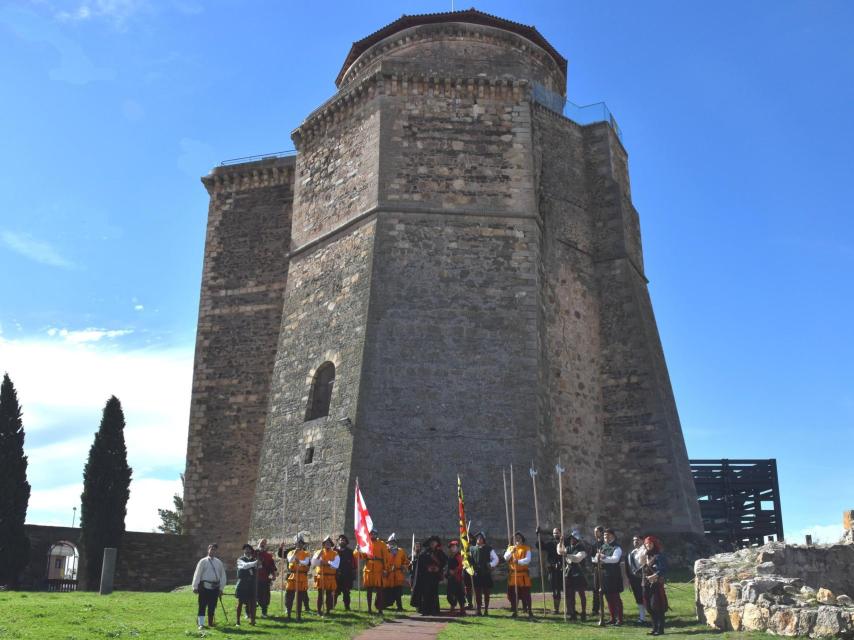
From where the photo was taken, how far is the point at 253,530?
18.6 metres

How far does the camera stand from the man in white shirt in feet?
37.0

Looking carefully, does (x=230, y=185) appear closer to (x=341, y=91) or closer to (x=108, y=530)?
(x=341, y=91)

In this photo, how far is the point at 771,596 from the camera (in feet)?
31.4

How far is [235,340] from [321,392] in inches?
210

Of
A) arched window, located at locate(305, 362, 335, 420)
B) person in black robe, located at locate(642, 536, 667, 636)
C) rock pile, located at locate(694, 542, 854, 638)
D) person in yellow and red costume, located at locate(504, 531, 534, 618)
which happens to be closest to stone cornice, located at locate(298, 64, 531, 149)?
arched window, located at locate(305, 362, 335, 420)

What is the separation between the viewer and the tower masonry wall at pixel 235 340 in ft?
72.2

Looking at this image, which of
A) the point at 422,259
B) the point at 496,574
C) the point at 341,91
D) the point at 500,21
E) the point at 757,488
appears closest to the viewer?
the point at 496,574

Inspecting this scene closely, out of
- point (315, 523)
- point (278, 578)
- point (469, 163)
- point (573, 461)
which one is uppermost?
point (469, 163)

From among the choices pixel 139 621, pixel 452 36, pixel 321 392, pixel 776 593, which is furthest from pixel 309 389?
pixel 776 593

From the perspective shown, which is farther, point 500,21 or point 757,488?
point 757,488

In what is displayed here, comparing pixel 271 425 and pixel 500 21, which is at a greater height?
pixel 500 21

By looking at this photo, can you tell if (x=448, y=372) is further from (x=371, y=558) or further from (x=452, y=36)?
(x=452, y=36)

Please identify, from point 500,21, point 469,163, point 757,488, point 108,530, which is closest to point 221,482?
point 108,530

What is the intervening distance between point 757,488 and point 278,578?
729 inches
